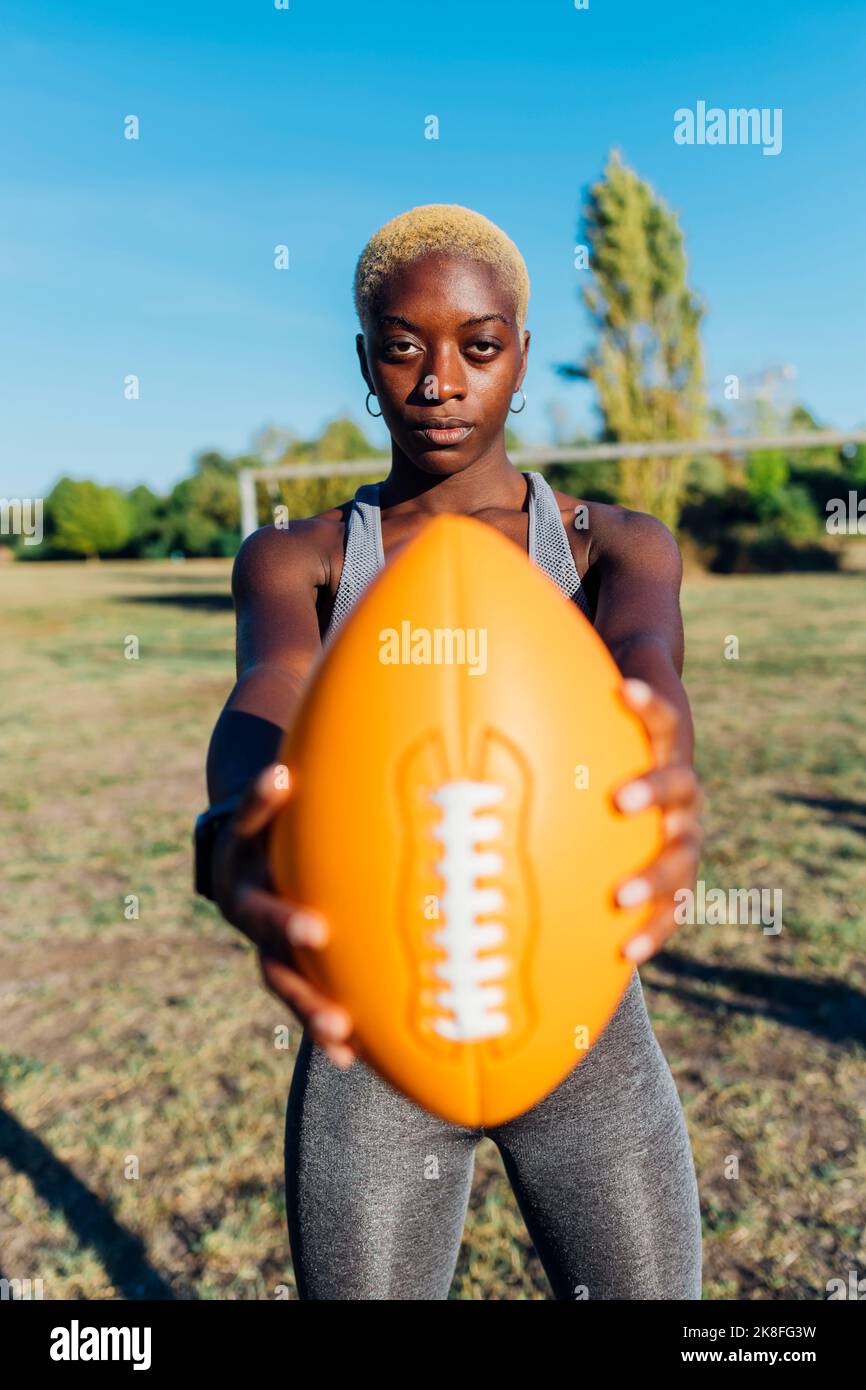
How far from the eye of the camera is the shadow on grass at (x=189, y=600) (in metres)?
25.6

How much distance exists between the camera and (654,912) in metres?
1.24

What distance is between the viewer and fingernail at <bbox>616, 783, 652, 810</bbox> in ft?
3.70

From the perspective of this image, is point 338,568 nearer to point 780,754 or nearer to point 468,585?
point 468,585

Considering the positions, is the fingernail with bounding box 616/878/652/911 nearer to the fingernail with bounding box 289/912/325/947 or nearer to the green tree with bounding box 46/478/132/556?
the fingernail with bounding box 289/912/325/947

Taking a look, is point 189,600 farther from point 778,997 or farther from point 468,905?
point 468,905

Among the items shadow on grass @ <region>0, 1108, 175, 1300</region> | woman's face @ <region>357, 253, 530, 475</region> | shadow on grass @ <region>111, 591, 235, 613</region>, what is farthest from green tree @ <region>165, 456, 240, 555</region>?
woman's face @ <region>357, 253, 530, 475</region>

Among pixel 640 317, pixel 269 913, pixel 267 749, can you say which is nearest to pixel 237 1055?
pixel 267 749

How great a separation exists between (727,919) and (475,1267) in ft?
8.44

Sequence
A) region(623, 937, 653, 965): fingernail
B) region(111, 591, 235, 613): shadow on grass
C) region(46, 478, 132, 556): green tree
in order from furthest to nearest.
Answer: region(46, 478, 132, 556): green tree
region(111, 591, 235, 613): shadow on grass
region(623, 937, 653, 965): fingernail

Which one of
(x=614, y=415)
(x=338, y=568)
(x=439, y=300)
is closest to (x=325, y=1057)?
(x=338, y=568)

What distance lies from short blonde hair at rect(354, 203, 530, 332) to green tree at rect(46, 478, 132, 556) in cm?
6501

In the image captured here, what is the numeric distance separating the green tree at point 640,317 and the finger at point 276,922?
2951cm

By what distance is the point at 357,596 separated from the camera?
1592mm

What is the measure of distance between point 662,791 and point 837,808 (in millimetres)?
6019
